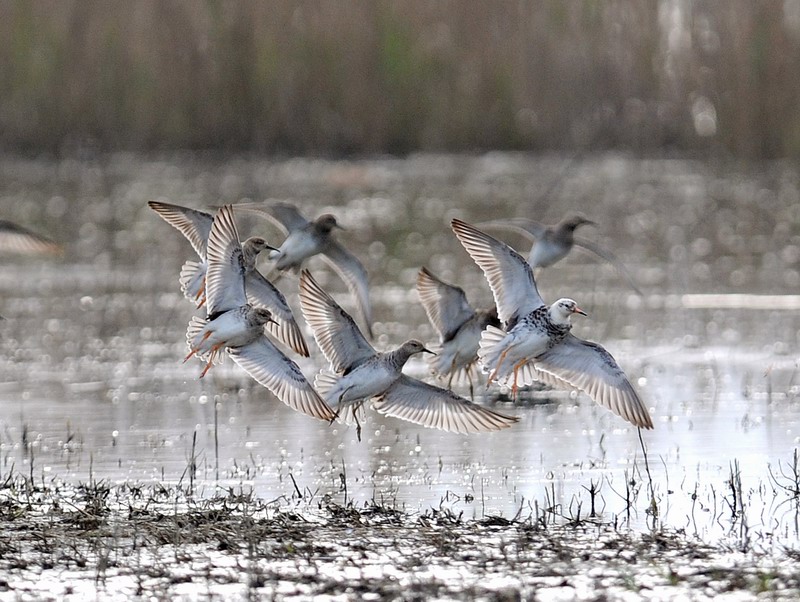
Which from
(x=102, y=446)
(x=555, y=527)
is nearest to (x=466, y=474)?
(x=555, y=527)

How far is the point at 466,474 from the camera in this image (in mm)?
10000

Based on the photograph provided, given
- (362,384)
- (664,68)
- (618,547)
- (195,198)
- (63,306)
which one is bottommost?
(618,547)

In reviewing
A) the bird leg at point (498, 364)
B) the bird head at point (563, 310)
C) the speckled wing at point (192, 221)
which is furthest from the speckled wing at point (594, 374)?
the speckled wing at point (192, 221)

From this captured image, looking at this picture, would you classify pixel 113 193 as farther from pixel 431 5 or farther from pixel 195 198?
pixel 431 5

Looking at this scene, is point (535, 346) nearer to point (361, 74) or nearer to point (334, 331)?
point (334, 331)

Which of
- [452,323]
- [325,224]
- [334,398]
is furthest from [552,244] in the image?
[334,398]

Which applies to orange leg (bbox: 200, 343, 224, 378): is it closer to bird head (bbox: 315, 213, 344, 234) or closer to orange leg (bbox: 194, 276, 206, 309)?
orange leg (bbox: 194, 276, 206, 309)

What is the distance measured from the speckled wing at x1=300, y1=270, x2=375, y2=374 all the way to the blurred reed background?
74.0 feet

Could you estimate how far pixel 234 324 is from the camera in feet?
31.5

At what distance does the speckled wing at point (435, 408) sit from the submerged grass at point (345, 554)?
78cm

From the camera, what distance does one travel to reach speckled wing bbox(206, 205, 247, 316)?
9.54 meters

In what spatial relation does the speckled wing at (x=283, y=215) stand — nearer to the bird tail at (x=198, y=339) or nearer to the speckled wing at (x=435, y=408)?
the bird tail at (x=198, y=339)

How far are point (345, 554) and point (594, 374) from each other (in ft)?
9.17

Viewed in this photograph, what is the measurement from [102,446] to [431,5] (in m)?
24.6
